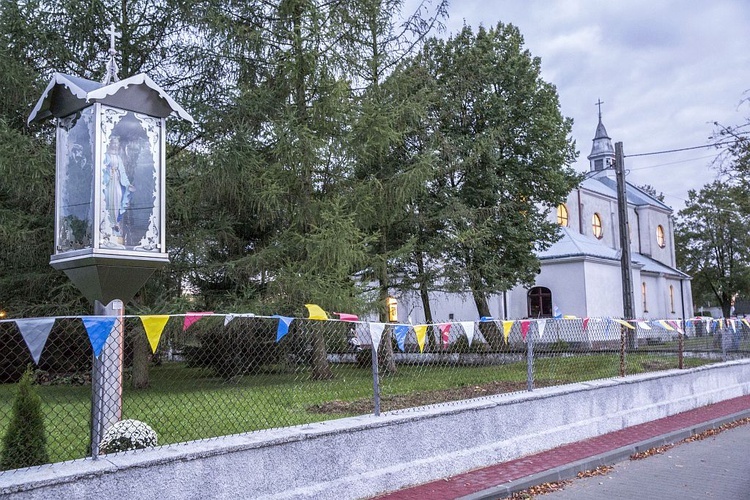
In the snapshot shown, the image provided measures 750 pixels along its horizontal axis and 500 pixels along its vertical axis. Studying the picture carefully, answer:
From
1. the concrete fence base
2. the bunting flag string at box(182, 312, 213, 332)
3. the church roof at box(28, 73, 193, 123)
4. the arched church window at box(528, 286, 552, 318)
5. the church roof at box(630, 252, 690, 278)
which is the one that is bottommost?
the concrete fence base

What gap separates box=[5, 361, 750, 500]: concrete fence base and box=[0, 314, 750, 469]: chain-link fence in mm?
417

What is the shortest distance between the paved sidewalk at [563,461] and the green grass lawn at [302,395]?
4.27 ft

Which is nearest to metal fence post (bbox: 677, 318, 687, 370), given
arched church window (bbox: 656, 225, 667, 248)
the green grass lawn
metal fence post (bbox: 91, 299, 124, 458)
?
the green grass lawn

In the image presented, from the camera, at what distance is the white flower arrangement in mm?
5492

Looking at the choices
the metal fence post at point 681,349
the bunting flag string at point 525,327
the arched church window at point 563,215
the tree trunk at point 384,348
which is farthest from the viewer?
the arched church window at point 563,215

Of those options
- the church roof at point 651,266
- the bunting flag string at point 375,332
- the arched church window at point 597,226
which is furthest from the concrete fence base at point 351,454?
the arched church window at point 597,226

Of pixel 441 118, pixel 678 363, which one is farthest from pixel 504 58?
pixel 678 363

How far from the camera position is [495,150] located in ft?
73.8

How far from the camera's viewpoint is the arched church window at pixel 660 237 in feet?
159

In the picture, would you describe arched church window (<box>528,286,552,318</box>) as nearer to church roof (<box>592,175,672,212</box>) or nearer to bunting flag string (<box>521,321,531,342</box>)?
church roof (<box>592,175,672,212</box>)

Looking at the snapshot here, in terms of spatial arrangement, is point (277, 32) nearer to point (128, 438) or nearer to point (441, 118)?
point (441, 118)

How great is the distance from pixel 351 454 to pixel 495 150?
1757cm

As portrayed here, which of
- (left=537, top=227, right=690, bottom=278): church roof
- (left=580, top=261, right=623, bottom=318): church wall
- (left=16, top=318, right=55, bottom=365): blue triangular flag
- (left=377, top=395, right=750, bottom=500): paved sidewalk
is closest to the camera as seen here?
(left=16, top=318, right=55, bottom=365): blue triangular flag

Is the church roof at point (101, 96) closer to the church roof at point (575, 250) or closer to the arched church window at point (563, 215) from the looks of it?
the church roof at point (575, 250)
